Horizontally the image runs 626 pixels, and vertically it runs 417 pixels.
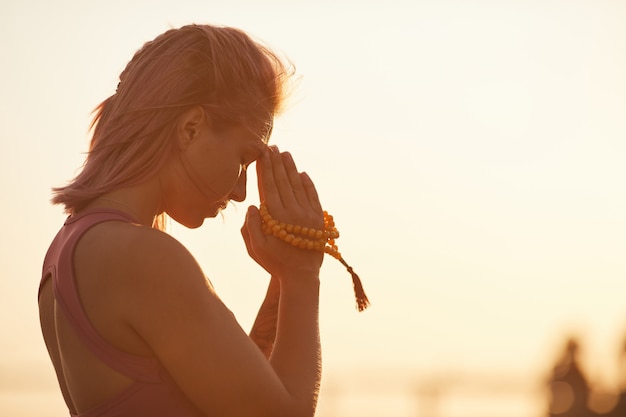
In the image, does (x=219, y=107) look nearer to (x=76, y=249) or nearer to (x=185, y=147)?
(x=185, y=147)

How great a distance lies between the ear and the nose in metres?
0.22

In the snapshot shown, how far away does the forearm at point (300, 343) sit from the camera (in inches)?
119

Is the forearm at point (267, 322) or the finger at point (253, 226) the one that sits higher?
the finger at point (253, 226)

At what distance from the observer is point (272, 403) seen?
9.40 feet

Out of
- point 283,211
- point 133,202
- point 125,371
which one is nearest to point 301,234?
point 283,211

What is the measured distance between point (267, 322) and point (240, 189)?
550mm

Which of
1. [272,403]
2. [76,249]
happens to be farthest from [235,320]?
[76,249]

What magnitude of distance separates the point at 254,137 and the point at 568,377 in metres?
8.87

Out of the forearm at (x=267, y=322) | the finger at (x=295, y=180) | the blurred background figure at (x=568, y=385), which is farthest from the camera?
the blurred background figure at (x=568, y=385)

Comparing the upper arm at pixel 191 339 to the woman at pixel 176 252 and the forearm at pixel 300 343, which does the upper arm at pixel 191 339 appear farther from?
the forearm at pixel 300 343

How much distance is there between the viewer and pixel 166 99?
311 cm

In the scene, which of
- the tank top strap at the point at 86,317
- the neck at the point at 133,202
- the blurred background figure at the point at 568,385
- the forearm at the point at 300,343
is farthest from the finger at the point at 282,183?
the blurred background figure at the point at 568,385

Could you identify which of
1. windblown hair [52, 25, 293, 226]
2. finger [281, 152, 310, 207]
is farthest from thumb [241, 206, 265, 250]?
windblown hair [52, 25, 293, 226]

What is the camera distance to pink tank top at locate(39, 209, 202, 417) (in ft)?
9.44
